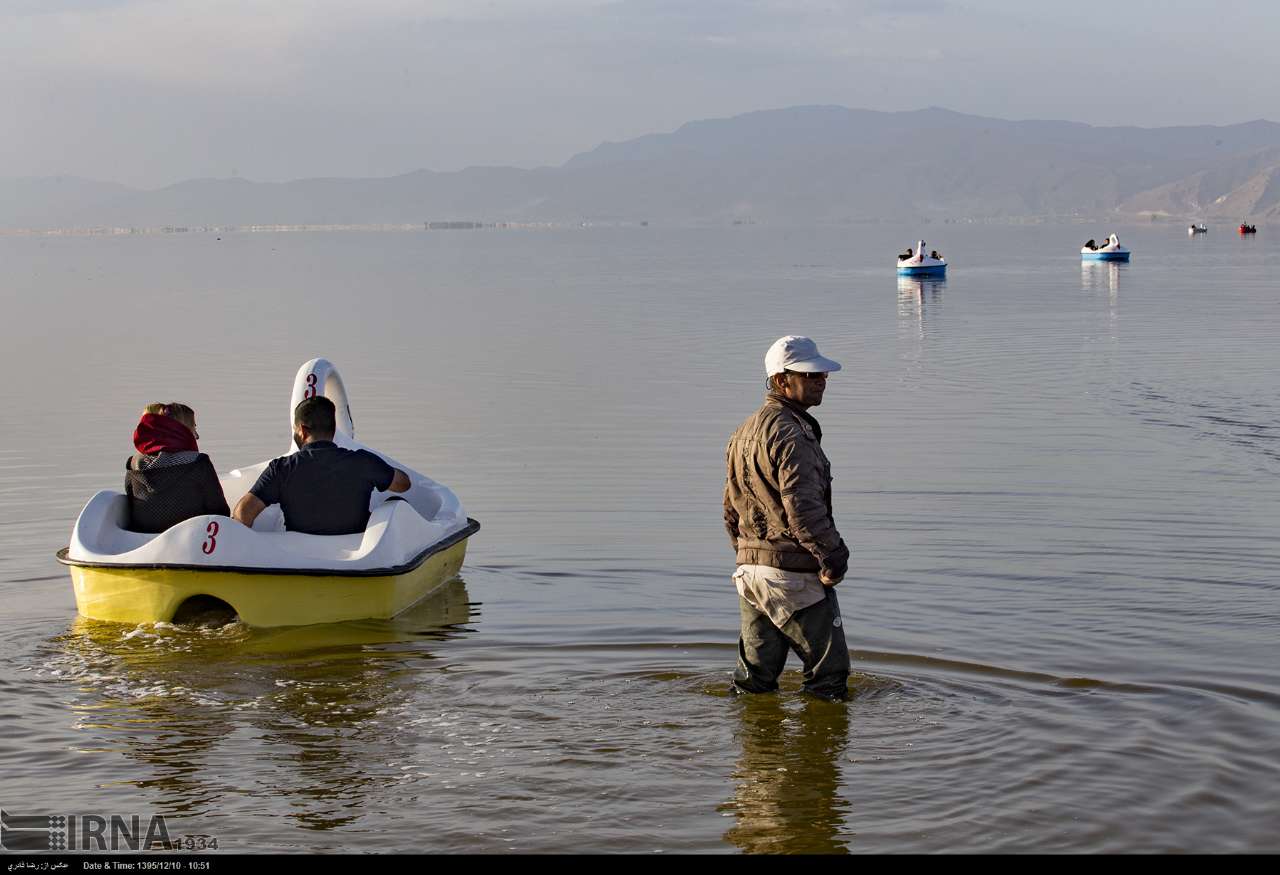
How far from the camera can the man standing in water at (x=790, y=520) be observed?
324 inches

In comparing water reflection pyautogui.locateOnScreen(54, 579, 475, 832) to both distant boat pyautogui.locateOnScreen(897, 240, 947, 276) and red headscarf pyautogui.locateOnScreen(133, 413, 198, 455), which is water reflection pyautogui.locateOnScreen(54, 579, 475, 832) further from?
distant boat pyautogui.locateOnScreen(897, 240, 947, 276)

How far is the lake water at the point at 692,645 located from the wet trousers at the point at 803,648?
200mm

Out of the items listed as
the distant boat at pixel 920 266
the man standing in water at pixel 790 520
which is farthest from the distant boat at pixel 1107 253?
the man standing in water at pixel 790 520

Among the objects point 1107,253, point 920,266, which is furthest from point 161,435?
point 1107,253

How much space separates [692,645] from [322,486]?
2695 mm

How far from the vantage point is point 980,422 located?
70.9ft

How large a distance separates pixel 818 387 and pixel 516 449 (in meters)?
11.7

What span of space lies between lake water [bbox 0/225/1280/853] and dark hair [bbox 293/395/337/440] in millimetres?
1325

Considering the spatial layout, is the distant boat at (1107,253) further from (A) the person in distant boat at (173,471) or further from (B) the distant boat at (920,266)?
(A) the person in distant boat at (173,471)

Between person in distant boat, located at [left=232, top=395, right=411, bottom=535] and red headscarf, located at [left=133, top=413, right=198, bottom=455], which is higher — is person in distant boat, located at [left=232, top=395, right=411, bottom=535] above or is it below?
below

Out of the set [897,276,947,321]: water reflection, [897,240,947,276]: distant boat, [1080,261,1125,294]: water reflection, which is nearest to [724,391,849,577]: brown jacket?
[897,276,947,321]: water reflection

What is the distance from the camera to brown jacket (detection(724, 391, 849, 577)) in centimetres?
820

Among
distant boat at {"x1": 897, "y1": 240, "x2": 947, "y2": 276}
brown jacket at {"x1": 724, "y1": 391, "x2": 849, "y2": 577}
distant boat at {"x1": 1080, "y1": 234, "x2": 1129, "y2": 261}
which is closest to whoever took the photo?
brown jacket at {"x1": 724, "y1": 391, "x2": 849, "y2": 577}
